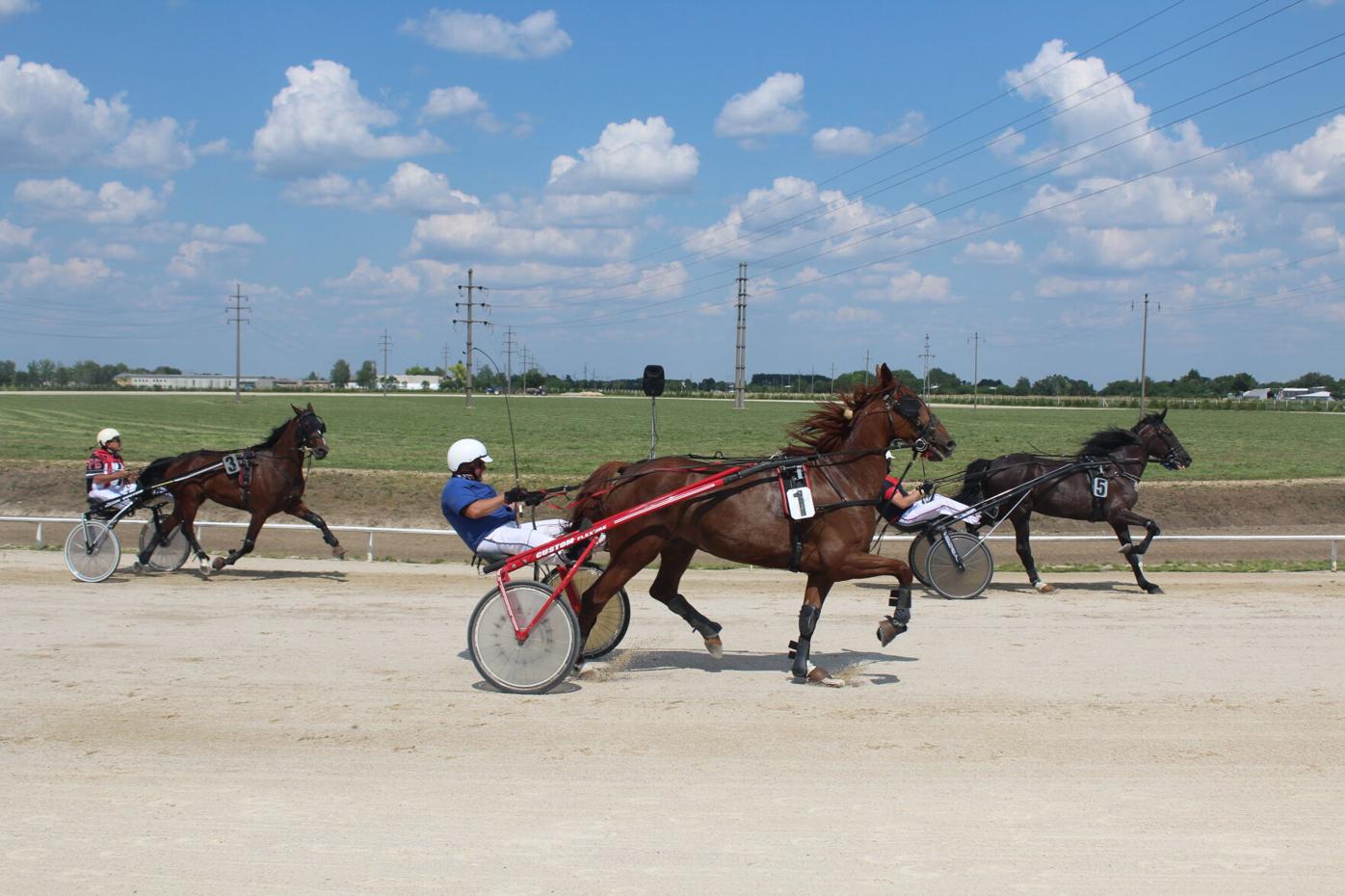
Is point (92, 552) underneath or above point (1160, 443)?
underneath

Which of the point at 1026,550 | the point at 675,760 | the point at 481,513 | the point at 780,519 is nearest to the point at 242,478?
the point at 481,513

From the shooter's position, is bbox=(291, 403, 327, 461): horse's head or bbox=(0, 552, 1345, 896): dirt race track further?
bbox=(291, 403, 327, 461): horse's head

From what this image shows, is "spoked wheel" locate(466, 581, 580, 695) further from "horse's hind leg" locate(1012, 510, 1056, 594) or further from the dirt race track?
"horse's hind leg" locate(1012, 510, 1056, 594)

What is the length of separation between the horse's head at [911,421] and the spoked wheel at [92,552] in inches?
333

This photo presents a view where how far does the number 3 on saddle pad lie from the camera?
7.46 metres

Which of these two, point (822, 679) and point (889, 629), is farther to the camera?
point (822, 679)

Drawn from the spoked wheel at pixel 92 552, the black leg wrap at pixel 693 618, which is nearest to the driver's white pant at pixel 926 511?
the black leg wrap at pixel 693 618

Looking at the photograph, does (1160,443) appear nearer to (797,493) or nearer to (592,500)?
(797,493)

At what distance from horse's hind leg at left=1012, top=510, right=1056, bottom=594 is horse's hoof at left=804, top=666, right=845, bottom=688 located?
5.37 m

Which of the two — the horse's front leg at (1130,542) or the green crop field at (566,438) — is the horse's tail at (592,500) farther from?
the green crop field at (566,438)

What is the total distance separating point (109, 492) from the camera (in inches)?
512

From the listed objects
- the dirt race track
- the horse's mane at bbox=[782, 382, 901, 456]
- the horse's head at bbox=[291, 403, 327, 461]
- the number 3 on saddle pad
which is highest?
the horse's mane at bbox=[782, 382, 901, 456]

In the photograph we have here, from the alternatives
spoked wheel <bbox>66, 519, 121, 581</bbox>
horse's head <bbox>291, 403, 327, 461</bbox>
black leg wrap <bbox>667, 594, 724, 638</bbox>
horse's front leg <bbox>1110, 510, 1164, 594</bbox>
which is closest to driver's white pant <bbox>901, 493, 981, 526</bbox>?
horse's front leg <bbox>1110, 510, 1164, 594</bbox>

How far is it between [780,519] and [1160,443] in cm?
725
